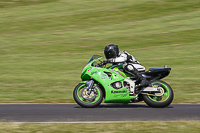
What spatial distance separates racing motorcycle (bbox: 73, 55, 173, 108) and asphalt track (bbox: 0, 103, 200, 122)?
0.22 meters

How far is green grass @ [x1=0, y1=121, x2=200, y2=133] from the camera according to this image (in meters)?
6.34

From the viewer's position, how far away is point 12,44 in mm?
26656

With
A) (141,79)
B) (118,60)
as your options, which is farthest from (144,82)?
(118,60)

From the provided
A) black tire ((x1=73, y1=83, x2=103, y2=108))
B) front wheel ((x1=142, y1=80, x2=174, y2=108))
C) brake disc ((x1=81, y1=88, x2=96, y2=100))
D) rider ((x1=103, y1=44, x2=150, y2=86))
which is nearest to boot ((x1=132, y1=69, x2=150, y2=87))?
rider ((x1=103, y1=44, x2=150, y2=86))

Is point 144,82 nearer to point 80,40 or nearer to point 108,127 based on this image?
point 108,127

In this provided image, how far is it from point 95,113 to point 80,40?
19175mm

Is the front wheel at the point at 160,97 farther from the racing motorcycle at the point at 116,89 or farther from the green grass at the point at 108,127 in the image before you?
the green grass at the point at 108,127

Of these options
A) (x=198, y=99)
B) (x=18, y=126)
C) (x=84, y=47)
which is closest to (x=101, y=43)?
(x=84, y=47)

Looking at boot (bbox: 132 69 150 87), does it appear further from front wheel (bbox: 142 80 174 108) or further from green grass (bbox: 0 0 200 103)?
green grass (bbox: 0 0 200 103)

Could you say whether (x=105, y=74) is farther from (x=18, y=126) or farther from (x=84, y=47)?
(x=84, y=47)

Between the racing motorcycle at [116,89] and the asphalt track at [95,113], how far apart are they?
0.73 feet

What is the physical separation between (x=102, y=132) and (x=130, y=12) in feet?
102

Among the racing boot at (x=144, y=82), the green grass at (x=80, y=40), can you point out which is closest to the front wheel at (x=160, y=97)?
the racing boot at (x=144, y=82)

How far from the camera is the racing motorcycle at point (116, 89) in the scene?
9078mm
